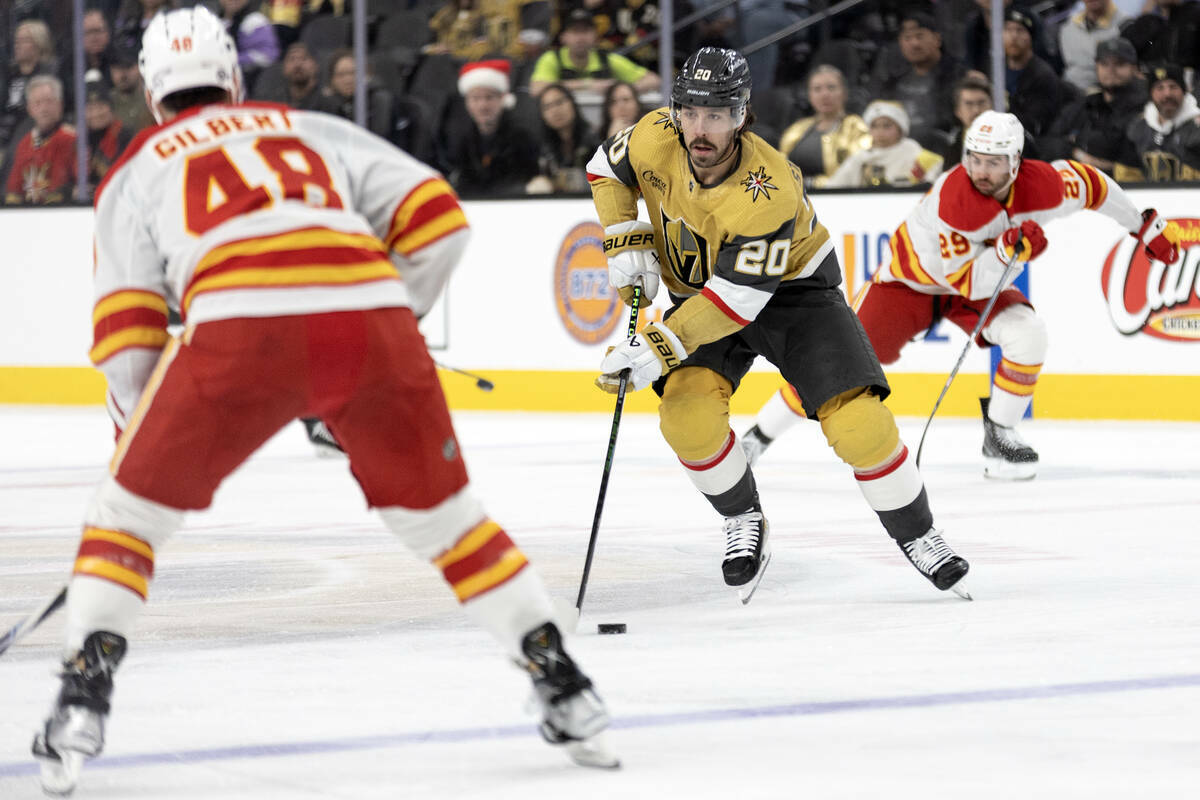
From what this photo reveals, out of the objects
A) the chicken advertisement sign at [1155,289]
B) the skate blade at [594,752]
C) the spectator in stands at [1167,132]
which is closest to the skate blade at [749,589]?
the skate blade at [594,752]

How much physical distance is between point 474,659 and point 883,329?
358 centimetres

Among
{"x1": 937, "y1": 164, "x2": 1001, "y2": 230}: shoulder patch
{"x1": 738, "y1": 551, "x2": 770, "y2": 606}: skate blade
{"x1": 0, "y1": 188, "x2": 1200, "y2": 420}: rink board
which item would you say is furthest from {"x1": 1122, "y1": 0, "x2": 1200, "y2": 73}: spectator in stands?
{"x1": 738, "y1": 551, "x2": 770, "y2": 606}: skate blade

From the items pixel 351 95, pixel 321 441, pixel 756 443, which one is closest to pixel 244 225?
pixel 756 443

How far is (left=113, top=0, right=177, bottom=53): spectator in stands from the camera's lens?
11.0 m

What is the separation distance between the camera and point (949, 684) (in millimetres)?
3332

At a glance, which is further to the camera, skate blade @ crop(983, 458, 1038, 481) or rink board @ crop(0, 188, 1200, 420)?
rink board @ crop(0, 188, 1200, 420)

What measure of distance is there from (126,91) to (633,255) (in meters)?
7.13

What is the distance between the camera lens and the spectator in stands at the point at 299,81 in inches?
417

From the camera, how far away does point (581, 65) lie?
10.1 meters

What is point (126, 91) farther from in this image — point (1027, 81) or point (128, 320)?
point (128, 320)

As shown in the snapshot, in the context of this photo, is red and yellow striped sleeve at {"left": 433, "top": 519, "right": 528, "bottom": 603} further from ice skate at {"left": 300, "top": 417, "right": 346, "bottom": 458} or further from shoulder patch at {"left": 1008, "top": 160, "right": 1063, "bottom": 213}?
ice skate at {"left": 300, "top": 417, "right": 346, "bottom": 458}

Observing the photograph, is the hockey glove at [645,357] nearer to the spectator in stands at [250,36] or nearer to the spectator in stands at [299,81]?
the spectator in stands at [299,81]

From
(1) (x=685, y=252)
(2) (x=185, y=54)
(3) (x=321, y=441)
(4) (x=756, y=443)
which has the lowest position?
(3) (x=321, y=441)

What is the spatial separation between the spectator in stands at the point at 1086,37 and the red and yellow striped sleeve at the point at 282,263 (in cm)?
675
